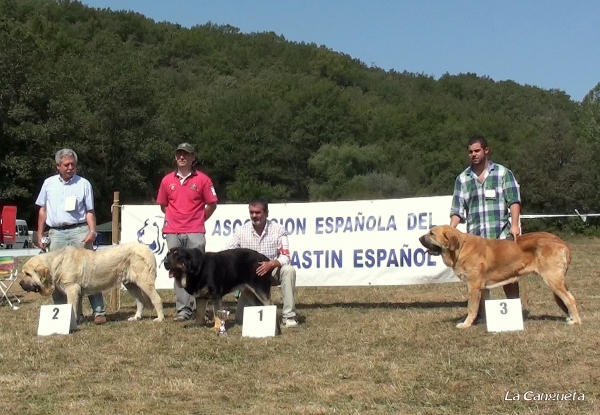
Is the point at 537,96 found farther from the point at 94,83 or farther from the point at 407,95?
the point at 94,83

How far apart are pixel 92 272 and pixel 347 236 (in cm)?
319

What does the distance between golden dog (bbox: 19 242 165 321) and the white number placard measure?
1556 mm

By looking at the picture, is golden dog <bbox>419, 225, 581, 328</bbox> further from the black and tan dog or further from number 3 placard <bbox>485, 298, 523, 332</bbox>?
the black and tan dog

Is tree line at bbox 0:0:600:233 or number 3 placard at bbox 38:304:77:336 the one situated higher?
tree line at bbox 0:0:600:233

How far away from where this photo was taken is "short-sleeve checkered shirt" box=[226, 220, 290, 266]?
780 cm

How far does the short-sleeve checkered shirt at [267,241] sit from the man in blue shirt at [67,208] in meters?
1.56

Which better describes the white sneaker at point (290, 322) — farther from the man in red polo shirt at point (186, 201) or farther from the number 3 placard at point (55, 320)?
the number 3 placard at point (55, 320)

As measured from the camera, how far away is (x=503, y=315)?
657 centimetres

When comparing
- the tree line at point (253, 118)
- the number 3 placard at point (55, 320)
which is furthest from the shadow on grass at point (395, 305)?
the tree line at point (253, 118)

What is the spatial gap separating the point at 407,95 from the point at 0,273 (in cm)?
5786

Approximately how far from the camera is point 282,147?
53.8 metres

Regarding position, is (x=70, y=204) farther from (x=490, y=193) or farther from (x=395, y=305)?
(x=490, y=193)

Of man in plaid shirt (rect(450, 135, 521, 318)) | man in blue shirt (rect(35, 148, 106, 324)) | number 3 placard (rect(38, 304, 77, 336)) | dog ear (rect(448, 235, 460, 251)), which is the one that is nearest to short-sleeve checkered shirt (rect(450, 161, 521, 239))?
man in plaid shirt (rect(450, 135, 521, 318))

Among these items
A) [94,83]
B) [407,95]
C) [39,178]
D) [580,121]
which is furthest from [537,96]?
[39,178]
